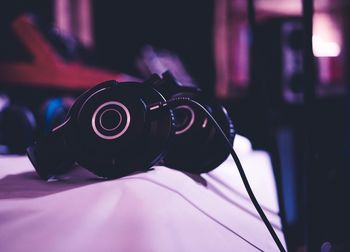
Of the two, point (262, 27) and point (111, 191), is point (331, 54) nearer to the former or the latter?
point (262, 27)

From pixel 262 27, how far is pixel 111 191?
2.02 m

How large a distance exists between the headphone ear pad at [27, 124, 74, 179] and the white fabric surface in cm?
2

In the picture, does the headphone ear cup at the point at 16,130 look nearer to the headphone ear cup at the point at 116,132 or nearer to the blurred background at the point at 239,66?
the blurred background at the point at 239,66

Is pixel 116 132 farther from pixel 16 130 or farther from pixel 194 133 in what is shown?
pixel 16 130

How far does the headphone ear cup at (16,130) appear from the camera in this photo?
0.98 m

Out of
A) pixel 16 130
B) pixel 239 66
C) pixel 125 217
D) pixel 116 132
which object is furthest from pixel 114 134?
pixel 239 66

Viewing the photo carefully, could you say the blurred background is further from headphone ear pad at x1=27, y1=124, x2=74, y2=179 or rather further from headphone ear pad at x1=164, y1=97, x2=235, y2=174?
headphone ear pad at x1=27, y1=124, x2=74, y2=179

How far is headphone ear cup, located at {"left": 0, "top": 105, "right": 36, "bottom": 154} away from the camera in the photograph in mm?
983

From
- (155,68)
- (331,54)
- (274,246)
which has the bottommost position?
(331,54)

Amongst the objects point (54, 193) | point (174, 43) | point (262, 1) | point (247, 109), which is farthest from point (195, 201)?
point (262, 1)

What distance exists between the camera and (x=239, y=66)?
3.57m

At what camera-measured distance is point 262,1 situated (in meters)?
3.72

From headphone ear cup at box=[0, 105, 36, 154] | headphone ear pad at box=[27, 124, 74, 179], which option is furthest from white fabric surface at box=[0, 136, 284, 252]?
headphone ear cup at box=[0, 105, 36, 154]

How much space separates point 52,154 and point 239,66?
3.18 meters
